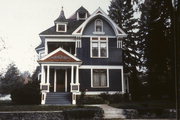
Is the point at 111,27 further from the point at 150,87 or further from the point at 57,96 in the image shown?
the point at 150,87

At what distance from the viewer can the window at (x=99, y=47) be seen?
2894cm

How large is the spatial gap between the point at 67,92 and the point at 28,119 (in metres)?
9.96

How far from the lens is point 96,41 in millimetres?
29094

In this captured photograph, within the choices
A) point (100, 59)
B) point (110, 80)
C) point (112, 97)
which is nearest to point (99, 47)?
point (100, 59)

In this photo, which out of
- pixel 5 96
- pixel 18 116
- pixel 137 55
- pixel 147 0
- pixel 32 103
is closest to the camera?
pixel 18 116

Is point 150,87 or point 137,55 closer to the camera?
point 150,87

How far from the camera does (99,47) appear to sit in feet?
95.2

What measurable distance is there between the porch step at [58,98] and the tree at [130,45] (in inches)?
565

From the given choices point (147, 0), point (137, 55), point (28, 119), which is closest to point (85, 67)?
point (147, 0)

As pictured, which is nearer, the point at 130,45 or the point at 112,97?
the point at 112,97

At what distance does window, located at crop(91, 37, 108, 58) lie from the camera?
2894 centimetres

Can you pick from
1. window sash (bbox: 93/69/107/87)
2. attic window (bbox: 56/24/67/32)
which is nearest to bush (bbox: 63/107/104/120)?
window sash (bbox: 93/69/107/87)

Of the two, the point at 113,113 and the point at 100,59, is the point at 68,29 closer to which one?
the point at 100,59

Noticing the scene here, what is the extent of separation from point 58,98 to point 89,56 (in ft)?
19.4
